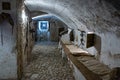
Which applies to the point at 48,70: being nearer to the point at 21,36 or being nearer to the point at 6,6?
the point at 21,36

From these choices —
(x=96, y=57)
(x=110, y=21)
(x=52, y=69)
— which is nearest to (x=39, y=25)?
(x=52, y=69)

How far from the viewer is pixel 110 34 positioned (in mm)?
2855

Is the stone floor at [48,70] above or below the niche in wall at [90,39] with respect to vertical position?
below

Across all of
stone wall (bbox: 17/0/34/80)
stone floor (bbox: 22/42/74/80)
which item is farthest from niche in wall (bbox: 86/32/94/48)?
stone wall (bbox: 17/0/34/80)

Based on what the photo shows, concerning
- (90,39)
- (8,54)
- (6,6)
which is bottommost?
(8,54)

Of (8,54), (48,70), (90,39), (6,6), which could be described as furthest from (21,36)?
(90,39)

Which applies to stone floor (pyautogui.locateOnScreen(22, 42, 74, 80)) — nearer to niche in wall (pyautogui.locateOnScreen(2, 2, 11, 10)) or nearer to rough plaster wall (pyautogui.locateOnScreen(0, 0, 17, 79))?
rough plaster wall (pyautogui.locateOnScreen(0, 0, 17, 79))

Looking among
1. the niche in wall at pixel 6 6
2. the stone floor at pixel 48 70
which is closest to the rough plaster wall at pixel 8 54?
the niche in wall at pixel 6 6

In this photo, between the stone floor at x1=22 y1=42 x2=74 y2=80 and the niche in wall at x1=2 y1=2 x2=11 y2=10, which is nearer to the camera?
the niche in wall at x1=2 y1=2 x2=11 y2=10

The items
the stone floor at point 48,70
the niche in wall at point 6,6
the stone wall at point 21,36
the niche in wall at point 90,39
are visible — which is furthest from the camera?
the stone floor at point 48,70

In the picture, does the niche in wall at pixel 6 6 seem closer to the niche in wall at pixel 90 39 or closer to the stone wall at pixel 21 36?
the stone wall at pixel 21 36

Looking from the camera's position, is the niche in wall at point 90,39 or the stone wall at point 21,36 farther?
the stone wall at point 21,36

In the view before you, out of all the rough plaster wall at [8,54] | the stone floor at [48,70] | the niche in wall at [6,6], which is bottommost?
the stone floor at [48,70]

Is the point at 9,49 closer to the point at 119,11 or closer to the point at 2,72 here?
the point at 2,72
